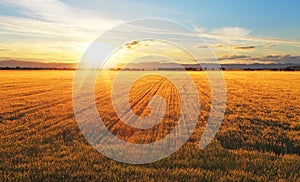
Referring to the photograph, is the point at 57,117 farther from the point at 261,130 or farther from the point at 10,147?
the point at 261,130

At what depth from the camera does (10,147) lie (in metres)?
7.65

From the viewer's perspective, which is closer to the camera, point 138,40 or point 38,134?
point 38,134

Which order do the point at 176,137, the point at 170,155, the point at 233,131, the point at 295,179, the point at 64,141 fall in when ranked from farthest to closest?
the point at 233,131, the point at 176,137, the point at 64,141, the point at 170,155, the point at 295,179

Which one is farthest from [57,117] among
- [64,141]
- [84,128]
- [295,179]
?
[295,179]

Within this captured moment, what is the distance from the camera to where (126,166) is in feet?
21.2

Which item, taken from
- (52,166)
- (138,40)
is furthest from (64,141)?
(138,40)

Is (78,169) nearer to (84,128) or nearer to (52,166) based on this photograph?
(52,166)

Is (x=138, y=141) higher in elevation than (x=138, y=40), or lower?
lower

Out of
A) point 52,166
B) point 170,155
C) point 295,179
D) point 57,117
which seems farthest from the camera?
point 57,117

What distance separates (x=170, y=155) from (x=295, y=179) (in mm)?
2787

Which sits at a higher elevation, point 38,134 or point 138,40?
point 138,40

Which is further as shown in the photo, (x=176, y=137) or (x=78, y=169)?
(x=176, y=137)

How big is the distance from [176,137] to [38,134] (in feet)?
14.2

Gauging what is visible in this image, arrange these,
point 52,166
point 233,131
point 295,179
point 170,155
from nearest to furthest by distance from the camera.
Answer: point 295,179, point 52,166, point 170,155, point 233,131
